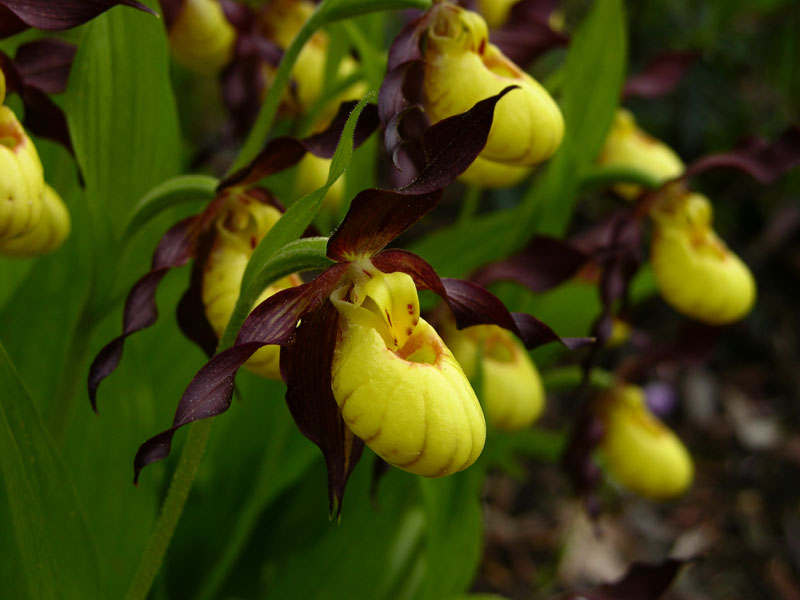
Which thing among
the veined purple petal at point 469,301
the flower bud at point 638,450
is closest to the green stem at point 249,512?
the veined purple petal at point 469,301

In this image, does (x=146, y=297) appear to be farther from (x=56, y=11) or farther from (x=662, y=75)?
(x=662, y=75)

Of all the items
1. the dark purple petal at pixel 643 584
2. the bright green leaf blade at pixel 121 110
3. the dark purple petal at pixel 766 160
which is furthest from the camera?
the dark purple petal at pixel 766 160

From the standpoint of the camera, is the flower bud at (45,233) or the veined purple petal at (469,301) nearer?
the veined purple petal at (469,301)

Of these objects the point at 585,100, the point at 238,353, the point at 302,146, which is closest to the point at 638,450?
the point at 585,100

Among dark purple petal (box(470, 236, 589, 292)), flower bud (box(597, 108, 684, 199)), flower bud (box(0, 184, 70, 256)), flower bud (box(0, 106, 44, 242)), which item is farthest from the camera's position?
flower bud (box(597, 108, 684, 199))

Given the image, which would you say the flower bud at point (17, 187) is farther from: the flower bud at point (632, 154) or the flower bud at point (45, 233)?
the flower bud at point (632, 154)

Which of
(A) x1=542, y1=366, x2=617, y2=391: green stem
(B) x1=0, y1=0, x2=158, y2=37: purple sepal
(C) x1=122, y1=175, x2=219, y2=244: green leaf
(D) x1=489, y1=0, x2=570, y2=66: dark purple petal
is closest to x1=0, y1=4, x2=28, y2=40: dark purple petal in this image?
(B) x1=0, y1=0, x2=158, y2=37: purple sepal

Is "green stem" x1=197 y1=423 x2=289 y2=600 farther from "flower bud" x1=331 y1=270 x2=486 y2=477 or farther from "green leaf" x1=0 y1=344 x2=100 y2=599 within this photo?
"flower bud" x1=331 y1=270 x2=486 y2=477
